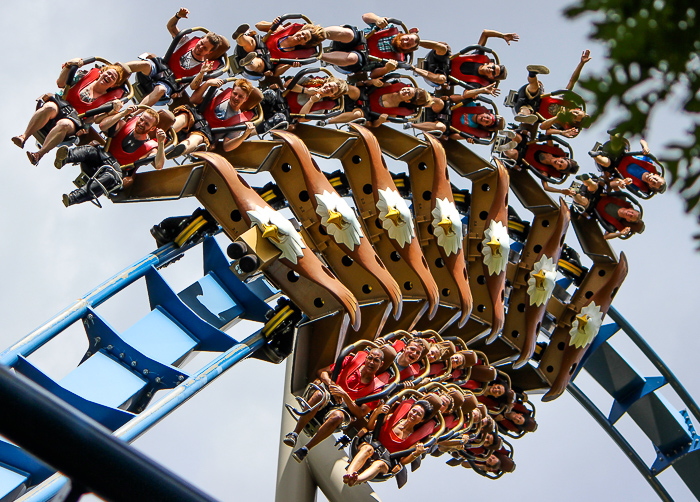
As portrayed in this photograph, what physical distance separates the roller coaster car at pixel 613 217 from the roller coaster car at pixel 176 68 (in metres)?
5.19

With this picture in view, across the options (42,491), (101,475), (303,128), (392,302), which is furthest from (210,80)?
(101,475)

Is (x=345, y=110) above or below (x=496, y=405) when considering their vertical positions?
above

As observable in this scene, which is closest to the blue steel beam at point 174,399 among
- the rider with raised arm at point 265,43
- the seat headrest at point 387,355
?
the seat headrest at point 387,355

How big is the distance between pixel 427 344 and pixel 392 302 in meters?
0.81

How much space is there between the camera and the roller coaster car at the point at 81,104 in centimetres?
720

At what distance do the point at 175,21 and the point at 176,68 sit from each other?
435mm

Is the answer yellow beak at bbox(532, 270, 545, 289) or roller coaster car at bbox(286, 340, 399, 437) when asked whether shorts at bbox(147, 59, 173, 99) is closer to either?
roller coaster car at bbox(286, 340, 399, 437)

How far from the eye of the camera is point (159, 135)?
24.4ft

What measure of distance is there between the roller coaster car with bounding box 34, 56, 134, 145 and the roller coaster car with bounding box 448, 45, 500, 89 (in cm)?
412

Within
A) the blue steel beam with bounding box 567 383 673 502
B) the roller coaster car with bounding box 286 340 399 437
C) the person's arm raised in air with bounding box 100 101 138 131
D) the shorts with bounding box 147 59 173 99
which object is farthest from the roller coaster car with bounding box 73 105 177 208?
the blue steel beam with bounding box 567 383 673 502

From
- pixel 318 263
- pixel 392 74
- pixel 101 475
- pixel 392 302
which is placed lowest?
pixel 392 302

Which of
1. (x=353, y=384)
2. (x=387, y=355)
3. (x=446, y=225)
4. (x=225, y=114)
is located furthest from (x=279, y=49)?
(x=353, y=384)

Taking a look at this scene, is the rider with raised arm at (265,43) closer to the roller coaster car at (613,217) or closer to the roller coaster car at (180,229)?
the roller coaster car at (180,229)

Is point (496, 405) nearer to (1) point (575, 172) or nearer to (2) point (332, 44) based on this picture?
(1) point (575, 172)
